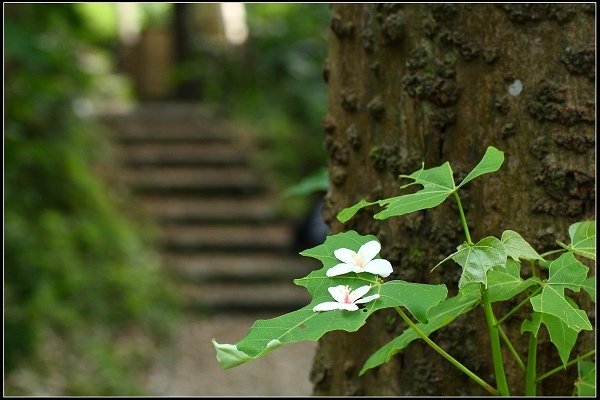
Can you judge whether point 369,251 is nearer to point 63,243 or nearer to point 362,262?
point 362,262

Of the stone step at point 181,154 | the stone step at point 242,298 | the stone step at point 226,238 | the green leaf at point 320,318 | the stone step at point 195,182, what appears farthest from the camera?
the stone step at point 181,154

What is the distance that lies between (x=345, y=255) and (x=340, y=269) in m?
0.03

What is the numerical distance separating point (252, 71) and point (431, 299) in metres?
8.33

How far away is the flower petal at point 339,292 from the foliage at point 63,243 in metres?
2.68

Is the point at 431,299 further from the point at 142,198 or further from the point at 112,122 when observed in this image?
the point at 112,122

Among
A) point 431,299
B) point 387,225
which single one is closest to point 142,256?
point 387,225

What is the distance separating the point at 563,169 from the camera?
4.36ft

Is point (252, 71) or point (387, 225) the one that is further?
point (252, 71)

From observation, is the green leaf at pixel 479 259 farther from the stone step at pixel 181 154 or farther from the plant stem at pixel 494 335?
the stone step at pixel 181 154

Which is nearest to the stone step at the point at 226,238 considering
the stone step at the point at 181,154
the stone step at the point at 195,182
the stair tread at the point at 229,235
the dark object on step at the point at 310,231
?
the stair tread at the point at 229,235

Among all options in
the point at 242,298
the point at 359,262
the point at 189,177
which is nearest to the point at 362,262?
the point at 359,262

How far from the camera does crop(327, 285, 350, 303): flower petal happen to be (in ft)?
3.26

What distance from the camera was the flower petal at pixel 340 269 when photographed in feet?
3.31

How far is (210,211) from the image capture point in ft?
24.0
